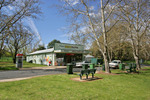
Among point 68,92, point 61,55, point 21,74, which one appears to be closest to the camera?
point 68,92

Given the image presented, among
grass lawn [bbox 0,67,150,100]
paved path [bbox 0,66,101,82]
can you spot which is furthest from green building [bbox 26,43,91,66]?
grass lawn [bbox 0,67,150,100]

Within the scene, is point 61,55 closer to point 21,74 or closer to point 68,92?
point 21,74

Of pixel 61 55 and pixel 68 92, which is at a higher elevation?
pixel 61 55

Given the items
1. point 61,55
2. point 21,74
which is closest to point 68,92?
point 21,74

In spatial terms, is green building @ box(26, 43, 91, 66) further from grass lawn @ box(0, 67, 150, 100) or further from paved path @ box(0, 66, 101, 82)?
grass lawn @ box(0, 67, 150, 100)

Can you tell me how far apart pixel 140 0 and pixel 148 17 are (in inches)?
104

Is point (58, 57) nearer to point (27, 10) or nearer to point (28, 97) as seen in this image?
point (27, 10)

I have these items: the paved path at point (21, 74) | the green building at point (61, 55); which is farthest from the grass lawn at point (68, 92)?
the green building at point (61, 55)

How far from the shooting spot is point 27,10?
1927cm

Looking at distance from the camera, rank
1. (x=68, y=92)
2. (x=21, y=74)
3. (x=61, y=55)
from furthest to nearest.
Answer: (x=61, y=55) < (x=21, y=74) < (x=68, y=92)

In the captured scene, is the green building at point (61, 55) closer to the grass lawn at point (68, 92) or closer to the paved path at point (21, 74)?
the paved path at point (21, 74)

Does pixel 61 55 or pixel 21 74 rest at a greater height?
pixel 61 55

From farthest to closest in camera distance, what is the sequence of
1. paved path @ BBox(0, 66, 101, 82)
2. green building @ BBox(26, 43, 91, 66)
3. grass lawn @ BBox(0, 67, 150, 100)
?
green building @ BBox(26, 43, 91, 66) < paved path @ BBox(0, 66, 101, 82) < grass lawn @ BBox(0, 67, 150, 100)

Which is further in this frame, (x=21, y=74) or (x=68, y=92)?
(x=21, y=74)
